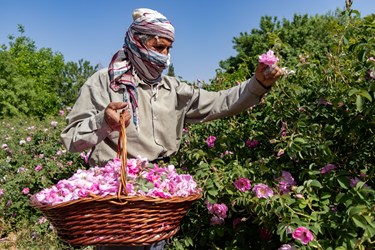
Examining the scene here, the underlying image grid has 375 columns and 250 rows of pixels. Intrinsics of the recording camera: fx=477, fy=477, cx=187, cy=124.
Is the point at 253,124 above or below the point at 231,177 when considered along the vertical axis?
above

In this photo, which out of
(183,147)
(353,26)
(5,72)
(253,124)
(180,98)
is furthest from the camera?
(5,72)

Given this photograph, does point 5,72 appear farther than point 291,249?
Yes

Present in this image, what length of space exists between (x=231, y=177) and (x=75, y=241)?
29.9 inches

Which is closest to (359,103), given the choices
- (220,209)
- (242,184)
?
(242,184)

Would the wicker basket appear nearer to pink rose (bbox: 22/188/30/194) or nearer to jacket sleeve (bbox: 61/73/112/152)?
jacket sleeve (bbox: 61/73/112/152)

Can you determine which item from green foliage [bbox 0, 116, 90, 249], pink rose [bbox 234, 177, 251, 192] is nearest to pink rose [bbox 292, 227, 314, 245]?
pink rose [bbox 234, 177, 251, 192]

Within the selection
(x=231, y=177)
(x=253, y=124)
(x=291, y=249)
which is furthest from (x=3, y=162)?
(x=291, y=249)

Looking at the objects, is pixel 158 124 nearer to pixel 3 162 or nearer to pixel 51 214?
pixel 51 214

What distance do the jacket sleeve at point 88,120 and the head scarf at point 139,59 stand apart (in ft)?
0.23

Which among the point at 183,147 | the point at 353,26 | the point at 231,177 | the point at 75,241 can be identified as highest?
the point at 353,26

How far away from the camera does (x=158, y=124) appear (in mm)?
2131

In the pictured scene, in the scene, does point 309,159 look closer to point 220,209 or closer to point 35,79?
point 220,209

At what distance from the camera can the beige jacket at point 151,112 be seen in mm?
1966

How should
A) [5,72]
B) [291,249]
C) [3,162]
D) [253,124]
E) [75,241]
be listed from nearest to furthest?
1. [75,241]
2. [291,249]
3. [253,124]
4. [3,162]
5. [5,72]
